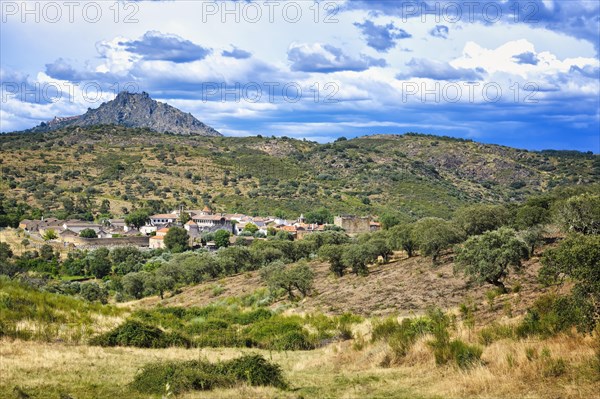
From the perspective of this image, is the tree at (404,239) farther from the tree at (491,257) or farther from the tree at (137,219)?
the tree at (137,219)

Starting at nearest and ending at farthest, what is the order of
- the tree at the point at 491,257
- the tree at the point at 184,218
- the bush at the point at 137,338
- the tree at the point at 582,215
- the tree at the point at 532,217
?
1. the bush at the point at 137,338
2. the tree at the point at 491,257
3. the tree at the point at 582,215
4. the tree at the point at 532,217
5. the tree at the point at 184,218

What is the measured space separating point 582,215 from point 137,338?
84.8 ft

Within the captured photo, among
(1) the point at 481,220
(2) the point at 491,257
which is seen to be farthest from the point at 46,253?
(2) the point at 491,257

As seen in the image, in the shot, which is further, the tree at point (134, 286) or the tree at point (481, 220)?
the tree at point (134, 286)

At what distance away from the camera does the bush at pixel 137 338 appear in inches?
603

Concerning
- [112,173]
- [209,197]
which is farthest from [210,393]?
[112,173]

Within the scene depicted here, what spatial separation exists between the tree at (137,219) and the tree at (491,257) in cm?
9343

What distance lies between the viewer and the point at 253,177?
158625 mm

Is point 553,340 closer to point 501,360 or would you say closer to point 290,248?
point 501,360

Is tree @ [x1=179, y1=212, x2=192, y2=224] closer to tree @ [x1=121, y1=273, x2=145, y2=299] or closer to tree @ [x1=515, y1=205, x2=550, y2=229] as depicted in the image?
tree @ [x1=121, y1=273, x2=145, y2=299]

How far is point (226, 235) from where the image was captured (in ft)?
314

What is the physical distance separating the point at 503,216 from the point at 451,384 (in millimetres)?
36704

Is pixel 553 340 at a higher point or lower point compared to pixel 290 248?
higher

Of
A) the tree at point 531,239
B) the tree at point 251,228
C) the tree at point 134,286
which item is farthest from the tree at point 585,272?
the tree at point 251,228
